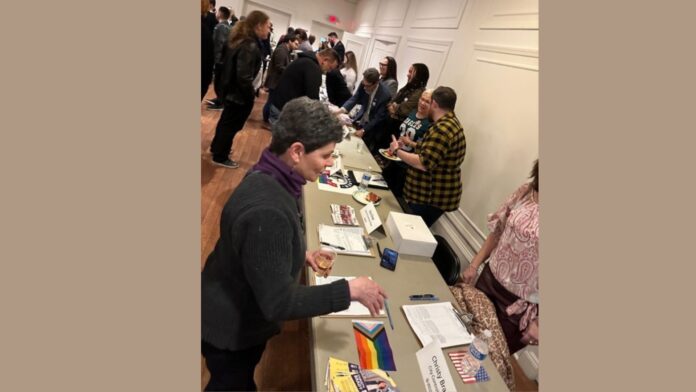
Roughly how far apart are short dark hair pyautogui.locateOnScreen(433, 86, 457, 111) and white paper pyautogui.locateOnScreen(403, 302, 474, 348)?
59.0 inches

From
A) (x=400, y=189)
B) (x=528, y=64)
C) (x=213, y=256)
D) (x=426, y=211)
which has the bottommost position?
(x=400, y=189)

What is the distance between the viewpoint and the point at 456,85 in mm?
3947

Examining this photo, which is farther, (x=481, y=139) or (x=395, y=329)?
(x=481, y=139)

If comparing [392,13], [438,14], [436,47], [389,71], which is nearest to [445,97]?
[389,71]

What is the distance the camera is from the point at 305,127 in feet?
3.67

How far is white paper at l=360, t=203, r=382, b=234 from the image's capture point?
6.88 ft

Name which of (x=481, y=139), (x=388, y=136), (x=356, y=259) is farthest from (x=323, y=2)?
(x=356, y=259)

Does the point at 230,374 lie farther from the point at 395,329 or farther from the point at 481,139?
the point at 481,139

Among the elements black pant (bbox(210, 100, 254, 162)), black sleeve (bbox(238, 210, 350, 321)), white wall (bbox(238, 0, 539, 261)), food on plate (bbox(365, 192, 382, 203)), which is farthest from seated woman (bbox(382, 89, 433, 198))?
black sleeve (bbox(238, 210, 350, 321))

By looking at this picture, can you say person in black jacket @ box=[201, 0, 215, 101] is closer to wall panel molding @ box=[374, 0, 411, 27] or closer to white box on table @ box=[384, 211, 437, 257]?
white box on table @ box=[384, 211, 437, 257]

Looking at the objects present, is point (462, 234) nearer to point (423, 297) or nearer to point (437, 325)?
point (423, 297)

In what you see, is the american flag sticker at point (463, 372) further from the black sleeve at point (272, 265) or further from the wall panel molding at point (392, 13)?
the wall panel molding at point (392, 13)

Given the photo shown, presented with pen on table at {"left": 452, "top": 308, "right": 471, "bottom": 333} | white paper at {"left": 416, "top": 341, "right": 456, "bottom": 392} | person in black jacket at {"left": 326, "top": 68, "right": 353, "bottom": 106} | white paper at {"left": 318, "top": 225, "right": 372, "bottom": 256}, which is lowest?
white paper at {"left": 318, "top": 225, "right": 372, "bottom": 256}

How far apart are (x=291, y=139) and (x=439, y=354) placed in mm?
979
